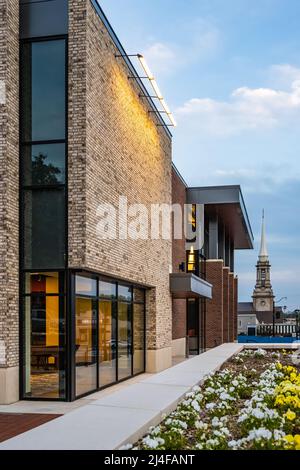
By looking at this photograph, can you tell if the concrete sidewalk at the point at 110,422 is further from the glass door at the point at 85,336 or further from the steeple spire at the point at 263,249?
the steeple spire at the point at 263,249

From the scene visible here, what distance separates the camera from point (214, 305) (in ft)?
120

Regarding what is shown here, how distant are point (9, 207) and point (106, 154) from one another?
326cm

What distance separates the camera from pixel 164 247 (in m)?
23.9

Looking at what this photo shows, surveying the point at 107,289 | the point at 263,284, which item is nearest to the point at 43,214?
the point at 107,289

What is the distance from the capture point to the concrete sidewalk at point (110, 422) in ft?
24.3

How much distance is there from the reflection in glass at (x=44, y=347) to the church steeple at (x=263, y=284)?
5401 inches

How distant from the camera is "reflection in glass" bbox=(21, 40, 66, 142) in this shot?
14812mm

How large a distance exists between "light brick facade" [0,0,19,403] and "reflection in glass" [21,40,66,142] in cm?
28

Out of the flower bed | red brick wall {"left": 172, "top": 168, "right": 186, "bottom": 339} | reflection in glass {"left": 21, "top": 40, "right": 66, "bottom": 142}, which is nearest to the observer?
the flower bed

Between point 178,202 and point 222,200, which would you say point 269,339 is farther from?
point 178,202

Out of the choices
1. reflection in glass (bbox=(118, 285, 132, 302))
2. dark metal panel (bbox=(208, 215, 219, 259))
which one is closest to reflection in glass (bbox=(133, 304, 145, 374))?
reflection in glass (bbox=(118, 285, 132, 302))

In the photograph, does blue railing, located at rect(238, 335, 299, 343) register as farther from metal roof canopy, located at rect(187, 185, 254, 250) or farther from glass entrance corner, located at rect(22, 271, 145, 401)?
glass entrance corner, located at rect(22, 271, 145, 401)

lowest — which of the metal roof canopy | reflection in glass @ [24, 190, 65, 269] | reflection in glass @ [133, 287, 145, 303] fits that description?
reflection in glass @ [133, 287, 145, 303]
